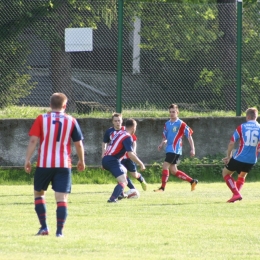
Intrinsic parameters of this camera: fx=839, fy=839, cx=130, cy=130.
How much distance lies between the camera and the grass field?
8039 mm

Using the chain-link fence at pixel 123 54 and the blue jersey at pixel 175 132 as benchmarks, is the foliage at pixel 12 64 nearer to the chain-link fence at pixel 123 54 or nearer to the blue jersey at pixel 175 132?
the chain-link fence at pixel 123 54

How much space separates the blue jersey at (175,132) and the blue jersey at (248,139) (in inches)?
99.5

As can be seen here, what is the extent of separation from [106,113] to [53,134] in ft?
28.0

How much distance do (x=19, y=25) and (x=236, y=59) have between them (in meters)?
4.74

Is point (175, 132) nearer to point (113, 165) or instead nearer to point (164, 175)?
point (164, 175)

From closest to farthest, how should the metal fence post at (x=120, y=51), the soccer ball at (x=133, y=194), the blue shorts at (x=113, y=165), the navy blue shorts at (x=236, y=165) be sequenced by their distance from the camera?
the blue shorts at (x=113, y=165)
the navy blue shorts at (x=236, y=165)
the soccer ball at (x=133, y=194)
the metal fence post at (x=120, y=51)

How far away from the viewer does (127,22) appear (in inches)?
694

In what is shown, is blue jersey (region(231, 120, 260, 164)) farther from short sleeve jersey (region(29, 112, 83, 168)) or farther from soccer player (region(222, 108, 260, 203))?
short sleeve jersey (region(29, 112, 83, 168))

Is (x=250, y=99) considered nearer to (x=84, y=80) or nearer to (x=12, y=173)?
(x=84, y=80)

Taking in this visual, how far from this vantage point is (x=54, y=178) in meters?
9.48

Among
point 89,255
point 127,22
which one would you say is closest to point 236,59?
point 127,22

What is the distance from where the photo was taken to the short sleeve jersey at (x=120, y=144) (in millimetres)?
13691

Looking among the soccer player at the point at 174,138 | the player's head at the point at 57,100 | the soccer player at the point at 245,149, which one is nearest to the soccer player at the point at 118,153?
the soccer player at the point at 245,149

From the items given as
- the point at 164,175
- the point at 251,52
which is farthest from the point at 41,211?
the point at 251,52
